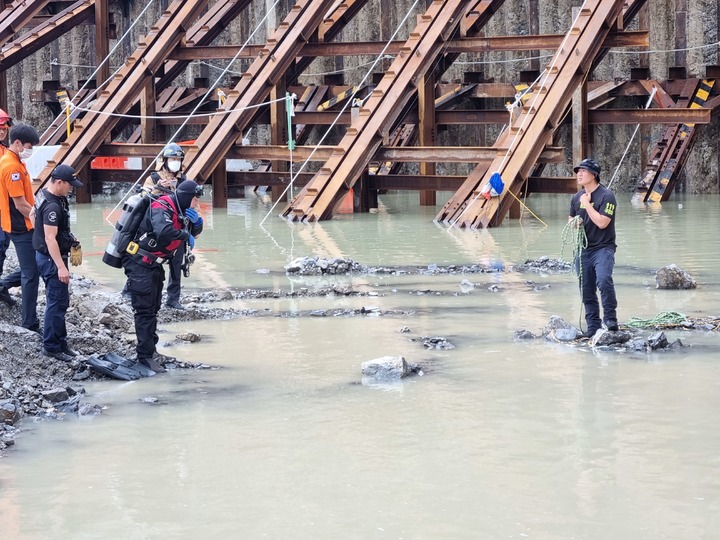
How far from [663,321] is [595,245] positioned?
102 centimetres

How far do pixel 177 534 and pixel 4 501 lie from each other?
3.42 feet

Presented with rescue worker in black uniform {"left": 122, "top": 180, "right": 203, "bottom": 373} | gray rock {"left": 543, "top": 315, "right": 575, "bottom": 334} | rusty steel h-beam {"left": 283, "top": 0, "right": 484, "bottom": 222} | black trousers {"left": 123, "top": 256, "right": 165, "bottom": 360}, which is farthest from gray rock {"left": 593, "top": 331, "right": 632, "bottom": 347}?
rusty steel h-beam {"left": 283, "top": 0, "right": 484, "bottom": 222}

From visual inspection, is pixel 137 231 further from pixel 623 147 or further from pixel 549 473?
pixel 623 147

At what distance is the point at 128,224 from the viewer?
884cm

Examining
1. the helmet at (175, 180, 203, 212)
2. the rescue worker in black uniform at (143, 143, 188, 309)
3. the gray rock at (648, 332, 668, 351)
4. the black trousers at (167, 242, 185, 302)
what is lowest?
the gray rock at (648, 332, 668, 351)

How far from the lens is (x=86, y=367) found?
30.0ft

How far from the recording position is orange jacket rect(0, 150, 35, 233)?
9.66m

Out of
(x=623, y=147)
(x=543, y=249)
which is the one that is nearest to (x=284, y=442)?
(x=543, y=249)

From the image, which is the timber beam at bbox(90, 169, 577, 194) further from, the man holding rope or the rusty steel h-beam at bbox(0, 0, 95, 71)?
the man holding rope

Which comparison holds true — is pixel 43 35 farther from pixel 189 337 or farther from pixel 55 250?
pixel 55 250

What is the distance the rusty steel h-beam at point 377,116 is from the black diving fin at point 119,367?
11807 mm

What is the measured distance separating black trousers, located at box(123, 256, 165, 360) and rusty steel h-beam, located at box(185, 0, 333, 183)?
13834 mm

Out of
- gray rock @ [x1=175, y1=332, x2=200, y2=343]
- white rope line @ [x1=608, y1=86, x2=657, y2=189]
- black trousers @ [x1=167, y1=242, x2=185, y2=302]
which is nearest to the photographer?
gray rock @ [x1=175, y1=332, x2=200, y2=343]

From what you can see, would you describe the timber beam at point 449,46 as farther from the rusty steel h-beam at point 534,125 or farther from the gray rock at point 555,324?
the gray rock at point 555,324
